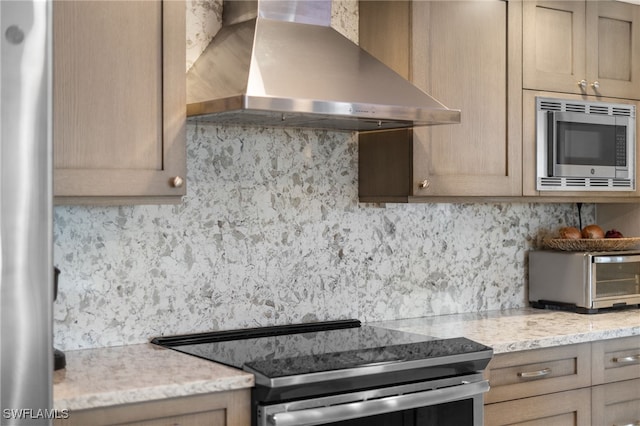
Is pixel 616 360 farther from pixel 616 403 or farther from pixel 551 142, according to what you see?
pixel 551 142

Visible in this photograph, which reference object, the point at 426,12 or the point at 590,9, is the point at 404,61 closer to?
the point at 426,12

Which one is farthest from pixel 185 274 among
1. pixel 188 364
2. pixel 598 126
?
pixel 598 126

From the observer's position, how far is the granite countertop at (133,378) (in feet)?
7.00

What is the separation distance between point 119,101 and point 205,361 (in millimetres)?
809

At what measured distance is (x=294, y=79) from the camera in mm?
2648

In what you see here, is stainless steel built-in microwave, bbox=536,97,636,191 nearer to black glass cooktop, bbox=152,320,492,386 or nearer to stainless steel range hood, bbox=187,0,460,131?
stainless steel range hood, bbox=187,0,460,131

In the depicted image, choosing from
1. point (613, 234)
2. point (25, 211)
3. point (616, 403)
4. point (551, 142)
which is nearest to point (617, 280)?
point (613, 234)

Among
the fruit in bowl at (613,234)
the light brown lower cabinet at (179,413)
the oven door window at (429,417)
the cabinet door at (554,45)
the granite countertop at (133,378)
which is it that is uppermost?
the cabinet door at (554,45)

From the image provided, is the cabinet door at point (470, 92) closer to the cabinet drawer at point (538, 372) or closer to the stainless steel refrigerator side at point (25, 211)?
the cabinet drawer at point (538, 372)

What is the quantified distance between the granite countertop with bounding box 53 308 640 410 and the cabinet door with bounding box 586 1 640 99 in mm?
980

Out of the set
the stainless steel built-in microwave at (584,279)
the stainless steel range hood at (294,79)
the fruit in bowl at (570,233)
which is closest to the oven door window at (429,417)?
the stainless steel range hood at (294,79)

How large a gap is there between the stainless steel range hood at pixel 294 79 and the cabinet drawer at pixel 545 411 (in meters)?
1.03

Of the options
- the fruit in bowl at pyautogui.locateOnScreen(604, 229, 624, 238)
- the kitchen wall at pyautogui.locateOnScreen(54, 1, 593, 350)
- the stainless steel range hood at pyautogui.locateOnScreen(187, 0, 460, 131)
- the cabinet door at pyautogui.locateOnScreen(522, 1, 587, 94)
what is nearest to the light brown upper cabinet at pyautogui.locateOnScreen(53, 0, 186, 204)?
the stainless steel range hood at pyautogui.locateOnScreen(187, 0, 460, 131)

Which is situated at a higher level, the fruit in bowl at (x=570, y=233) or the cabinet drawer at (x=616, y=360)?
the fruit in bowl at (x=570, y=233)
